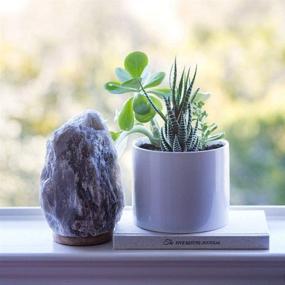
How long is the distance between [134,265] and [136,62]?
0.33 meters

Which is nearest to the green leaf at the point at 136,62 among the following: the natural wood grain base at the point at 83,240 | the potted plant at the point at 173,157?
the potted plant at the point at 173,157

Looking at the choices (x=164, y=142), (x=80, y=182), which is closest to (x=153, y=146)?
(x=164, y=142)

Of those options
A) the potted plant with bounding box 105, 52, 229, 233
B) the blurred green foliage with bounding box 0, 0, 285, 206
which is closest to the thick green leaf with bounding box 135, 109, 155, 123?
the potted plant with bounding box 105, 52, 229, 233

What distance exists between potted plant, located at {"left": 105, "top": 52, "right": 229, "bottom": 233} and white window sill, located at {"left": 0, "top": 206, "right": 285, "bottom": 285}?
55 millimetres

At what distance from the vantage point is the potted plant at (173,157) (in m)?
1.00

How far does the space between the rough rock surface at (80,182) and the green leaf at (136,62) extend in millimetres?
101

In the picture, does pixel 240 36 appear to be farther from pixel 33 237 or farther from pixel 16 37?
pixel 33 237

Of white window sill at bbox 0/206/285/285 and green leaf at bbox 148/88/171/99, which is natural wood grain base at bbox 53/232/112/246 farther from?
green leaf at bbox 148/88/171/99

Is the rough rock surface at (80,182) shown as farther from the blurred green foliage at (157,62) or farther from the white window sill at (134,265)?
the blurred green foliage at (157,62)

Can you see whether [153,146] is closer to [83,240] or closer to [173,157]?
[173,157]

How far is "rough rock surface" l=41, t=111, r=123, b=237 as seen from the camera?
3.28 feet

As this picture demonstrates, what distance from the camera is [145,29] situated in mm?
1145

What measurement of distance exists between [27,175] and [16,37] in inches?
10.1

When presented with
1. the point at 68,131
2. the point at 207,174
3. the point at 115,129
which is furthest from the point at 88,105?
the point at 207,174
